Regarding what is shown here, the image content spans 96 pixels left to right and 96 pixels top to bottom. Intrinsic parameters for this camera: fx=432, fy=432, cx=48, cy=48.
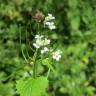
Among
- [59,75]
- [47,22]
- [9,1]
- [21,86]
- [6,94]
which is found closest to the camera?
[47,22]

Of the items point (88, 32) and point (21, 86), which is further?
point (88, 32)

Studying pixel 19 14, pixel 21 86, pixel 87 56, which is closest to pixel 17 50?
pixel 19 14

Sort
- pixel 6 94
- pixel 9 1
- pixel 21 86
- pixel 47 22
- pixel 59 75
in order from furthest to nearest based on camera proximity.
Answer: pixel 9 1
pixel 59 75
pixel 6 94
pixel 21 86
pixel 47 22

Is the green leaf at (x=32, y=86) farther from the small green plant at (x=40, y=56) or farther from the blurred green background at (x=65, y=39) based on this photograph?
the blurred green background at (x=65, y=39)

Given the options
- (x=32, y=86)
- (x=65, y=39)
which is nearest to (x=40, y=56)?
(x=32, y=86)

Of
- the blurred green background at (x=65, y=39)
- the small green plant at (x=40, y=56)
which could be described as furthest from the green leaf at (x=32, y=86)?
the blurred green background at (x=65, y=39)

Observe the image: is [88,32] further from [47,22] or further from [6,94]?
[47,22]

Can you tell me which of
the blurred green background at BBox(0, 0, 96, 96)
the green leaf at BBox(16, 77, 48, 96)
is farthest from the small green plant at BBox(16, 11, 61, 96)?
the blurred green background at BBox(0, 0, 96, 96)

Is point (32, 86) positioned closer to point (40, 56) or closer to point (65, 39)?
point (40, 56)
